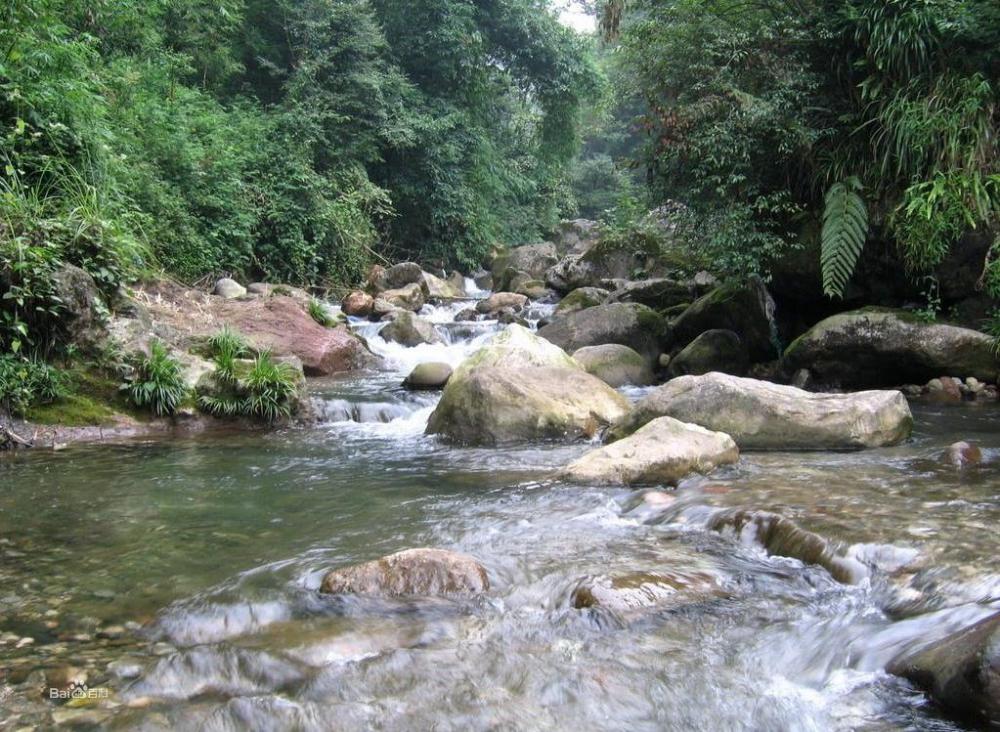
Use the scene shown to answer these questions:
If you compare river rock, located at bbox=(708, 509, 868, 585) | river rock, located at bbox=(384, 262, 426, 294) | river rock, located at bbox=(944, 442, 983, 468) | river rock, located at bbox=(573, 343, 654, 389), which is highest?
river rock, located at bbox=(384, 262, 426, 294)

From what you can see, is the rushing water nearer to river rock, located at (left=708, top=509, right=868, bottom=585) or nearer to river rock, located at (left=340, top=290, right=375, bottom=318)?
river rock, located at (left=708, top=509, right=868, bottom=585)

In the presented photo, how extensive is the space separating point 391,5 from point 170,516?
17.7 m

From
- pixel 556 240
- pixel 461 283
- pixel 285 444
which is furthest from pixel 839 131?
pixel 556 240

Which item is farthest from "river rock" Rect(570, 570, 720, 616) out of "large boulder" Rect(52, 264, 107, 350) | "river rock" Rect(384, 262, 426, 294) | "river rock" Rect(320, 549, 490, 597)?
"river rock" Rect(384, 262, 426, 294)

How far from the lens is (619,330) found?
10.4 meters

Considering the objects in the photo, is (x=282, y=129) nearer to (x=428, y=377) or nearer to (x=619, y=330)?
(x=428, y=377)

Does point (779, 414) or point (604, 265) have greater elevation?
point (604, 265)

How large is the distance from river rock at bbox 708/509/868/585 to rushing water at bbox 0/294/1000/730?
0.19 feet

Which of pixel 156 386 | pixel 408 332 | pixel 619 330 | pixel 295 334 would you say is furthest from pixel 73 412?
pixel 619 330

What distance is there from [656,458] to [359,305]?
33.0 feet

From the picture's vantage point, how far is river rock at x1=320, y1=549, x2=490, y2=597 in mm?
3408

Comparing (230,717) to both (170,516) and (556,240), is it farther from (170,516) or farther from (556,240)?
(556,240)

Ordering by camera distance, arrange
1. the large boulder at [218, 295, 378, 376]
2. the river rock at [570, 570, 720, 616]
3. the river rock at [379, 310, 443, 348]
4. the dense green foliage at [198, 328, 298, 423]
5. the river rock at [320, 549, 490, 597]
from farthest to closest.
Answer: the river rock at [379, 310, 443, 348], the large boulder at [218, 295, 378, 376], the dense green foliage at [198, 328, 298, 423], the river rock at [320, 549, 490, 597], the river rock at [570, 570, 720, 616]

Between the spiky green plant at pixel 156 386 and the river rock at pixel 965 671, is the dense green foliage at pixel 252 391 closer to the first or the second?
the spiky green plant at pixel 156 386
